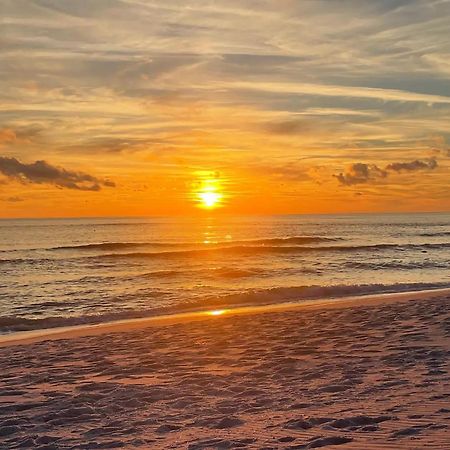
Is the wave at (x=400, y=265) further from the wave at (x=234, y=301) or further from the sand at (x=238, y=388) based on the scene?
the sand at (x=238, y=388)

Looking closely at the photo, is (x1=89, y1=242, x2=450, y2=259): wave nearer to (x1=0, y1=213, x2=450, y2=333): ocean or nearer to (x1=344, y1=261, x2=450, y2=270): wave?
(x1=0, y1=213, x2=450, y2=333): ocean

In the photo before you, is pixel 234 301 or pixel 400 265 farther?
pixel 400 265

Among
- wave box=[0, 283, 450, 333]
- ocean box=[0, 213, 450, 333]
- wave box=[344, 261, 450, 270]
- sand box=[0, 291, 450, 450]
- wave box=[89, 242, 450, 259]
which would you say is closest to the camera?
sand box=[0, 291, 450, 450]

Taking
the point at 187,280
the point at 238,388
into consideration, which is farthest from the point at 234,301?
the point at 238,388

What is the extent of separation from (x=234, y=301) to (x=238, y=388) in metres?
12.9

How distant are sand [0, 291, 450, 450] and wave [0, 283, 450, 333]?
13.9ft

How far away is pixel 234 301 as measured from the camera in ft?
65.6

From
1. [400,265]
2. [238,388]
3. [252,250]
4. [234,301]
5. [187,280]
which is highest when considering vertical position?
[238,388]

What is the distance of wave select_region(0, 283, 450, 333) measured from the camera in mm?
16484

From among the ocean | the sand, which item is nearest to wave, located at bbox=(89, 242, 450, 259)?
the ocean

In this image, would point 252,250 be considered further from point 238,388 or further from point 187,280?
point 238,388

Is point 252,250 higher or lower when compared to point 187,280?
lower

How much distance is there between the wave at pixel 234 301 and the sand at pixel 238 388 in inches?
167

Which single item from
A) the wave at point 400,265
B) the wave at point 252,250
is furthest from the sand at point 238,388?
the wave at point 252,250
